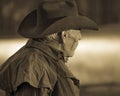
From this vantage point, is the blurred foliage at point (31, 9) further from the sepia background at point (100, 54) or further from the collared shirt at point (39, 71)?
the collared shirt at point (39, 71)

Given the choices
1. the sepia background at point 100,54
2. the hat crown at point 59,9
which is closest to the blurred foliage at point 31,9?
the sepia background at point 100,54

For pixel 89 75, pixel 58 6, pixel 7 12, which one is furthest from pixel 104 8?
pixel 58 6

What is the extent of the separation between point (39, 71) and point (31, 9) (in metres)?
1.83

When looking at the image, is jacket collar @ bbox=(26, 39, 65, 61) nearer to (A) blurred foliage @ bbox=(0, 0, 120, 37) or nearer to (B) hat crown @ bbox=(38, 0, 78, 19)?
(B) hat crown @ bbox=(38, 0, 78, 19)

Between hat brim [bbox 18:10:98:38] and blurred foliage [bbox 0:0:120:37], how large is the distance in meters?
1.42

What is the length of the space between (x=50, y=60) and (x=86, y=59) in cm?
164

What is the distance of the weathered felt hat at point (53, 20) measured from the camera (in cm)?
157

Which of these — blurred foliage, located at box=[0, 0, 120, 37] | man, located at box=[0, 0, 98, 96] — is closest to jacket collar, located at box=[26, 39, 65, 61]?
man, located at box=[0, 0, 98, 96]

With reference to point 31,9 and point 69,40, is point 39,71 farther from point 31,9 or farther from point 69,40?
point 31,9

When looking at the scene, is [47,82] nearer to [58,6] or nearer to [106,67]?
[58,6]

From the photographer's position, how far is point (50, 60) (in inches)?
61.5

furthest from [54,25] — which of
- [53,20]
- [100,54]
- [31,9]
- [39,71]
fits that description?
[31,9]

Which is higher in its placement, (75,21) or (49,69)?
(75,21)

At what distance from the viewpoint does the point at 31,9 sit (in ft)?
10.9
